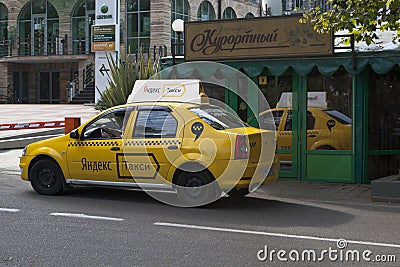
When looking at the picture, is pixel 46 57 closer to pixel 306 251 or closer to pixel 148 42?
pixel 148 42

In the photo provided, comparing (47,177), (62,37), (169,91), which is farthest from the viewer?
(62,37)

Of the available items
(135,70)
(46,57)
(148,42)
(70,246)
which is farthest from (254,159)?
(46,57)

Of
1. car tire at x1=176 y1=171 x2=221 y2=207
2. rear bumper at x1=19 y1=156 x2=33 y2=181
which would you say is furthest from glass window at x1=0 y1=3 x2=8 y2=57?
car tire at x1=176 y1=171 x2=221 y2=207

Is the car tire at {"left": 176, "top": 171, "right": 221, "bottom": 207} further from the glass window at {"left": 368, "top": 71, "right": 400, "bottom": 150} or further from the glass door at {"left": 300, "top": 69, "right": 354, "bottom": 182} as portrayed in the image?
the glass window at {"left": 368, "top": 71, "right": 400, "bottom": 150}

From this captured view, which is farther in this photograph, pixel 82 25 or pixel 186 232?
pixel 82 25

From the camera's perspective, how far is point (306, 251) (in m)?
6.86

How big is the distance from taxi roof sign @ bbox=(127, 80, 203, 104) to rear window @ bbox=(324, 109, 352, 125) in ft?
8.73

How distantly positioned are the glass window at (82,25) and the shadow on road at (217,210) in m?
32.5

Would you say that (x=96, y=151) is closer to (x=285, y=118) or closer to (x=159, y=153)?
(x=159, y=153)

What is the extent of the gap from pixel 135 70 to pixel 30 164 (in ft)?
21.5

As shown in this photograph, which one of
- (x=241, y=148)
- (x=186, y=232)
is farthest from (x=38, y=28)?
(x=186, y=232)

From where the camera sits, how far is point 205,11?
44.4 metres

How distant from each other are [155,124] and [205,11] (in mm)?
35608

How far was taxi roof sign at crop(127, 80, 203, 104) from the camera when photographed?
12709mm
